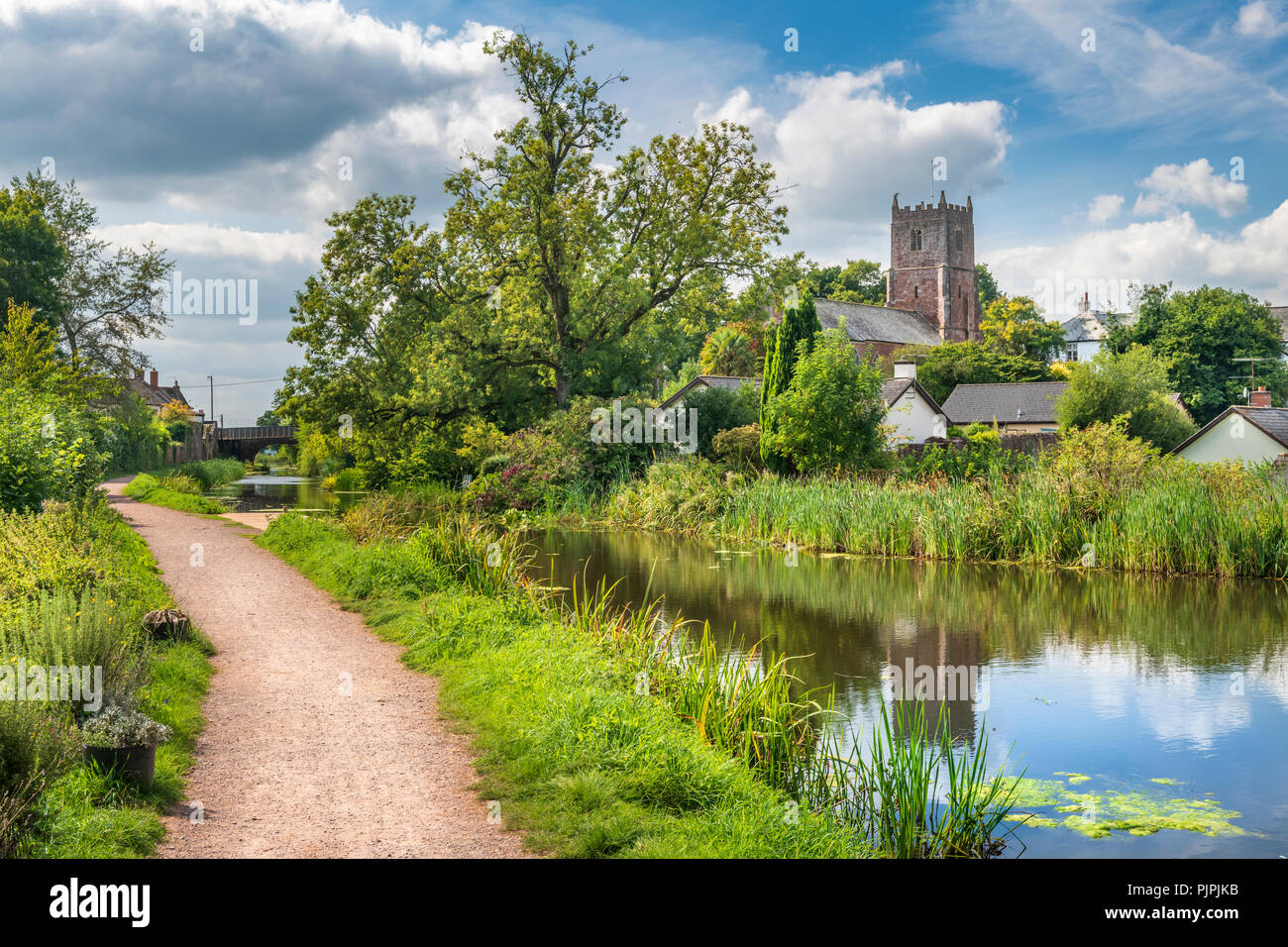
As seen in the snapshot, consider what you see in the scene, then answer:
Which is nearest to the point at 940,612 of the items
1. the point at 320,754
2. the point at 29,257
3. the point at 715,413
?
the point at 320,754

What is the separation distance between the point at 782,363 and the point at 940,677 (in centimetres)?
1825

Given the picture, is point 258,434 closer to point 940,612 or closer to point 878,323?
point 878,323

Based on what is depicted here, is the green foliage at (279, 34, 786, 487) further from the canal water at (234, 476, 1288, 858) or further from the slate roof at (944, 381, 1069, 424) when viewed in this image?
the slate roof at (944, 381, 1069, 424)

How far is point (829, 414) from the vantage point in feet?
84.6

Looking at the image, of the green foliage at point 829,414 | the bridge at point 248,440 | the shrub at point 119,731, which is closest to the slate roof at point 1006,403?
the green foliage at point 829,414

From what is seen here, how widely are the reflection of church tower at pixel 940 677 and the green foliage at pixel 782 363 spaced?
1460 cm

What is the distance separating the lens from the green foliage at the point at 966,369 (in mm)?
58594

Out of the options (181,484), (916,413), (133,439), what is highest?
(916,413)

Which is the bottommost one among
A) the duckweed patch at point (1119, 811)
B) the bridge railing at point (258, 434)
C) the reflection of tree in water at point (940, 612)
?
the duckweed patch at point (1119, 811)

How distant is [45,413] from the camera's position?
674 inches

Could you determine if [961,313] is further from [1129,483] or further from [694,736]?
[694,736]

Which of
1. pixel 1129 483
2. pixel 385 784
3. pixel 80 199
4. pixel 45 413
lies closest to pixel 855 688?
pixel 385 784

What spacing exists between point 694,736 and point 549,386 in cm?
2565

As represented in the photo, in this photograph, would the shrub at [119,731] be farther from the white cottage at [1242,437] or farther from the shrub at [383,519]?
the white cottage at [1242,437]
